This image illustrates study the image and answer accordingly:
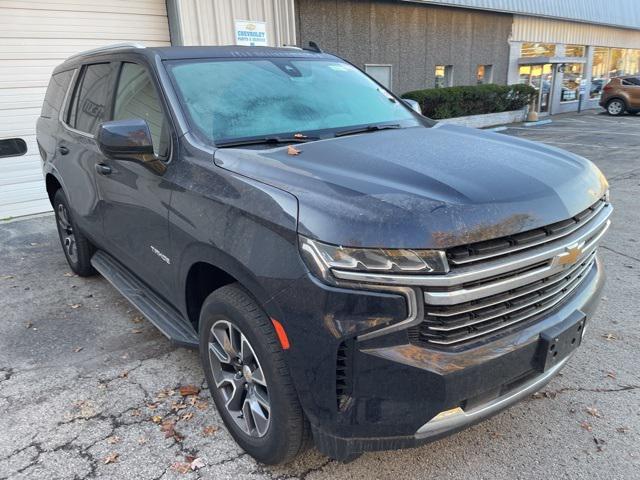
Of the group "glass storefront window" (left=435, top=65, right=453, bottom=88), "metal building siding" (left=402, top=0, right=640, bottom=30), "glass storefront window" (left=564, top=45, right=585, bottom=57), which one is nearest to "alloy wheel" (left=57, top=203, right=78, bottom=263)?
"metal building siding" (left=402, top=0, right=640, bottom=30)

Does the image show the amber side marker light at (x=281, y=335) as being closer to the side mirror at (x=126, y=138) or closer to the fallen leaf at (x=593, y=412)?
the side mirror at (x=126, y=138)

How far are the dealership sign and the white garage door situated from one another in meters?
1.86

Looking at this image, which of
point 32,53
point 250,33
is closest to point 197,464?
point 32,53

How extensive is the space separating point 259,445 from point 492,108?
16331 mm

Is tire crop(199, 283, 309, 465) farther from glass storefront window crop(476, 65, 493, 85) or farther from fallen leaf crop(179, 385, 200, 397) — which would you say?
glass storefront window crop(476, 65, 493, 85)

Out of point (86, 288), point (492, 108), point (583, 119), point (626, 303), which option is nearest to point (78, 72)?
point (86, 288)

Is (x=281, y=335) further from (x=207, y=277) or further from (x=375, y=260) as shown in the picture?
(x=207, y=277)

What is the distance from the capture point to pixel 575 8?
20250 millimetres

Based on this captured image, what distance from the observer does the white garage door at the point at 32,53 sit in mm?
6913

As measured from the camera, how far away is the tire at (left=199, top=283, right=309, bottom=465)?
2029mm

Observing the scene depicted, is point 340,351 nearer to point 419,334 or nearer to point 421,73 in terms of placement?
point 419,334

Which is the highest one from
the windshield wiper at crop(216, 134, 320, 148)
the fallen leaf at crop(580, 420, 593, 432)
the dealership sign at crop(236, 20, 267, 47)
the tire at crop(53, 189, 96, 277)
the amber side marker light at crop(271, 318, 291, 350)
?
the dealership sign at crop(236, 20, 267, 47)

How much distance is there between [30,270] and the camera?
5.14m

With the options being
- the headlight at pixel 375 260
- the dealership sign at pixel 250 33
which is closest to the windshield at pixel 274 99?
the headlight at pixel 375 260
